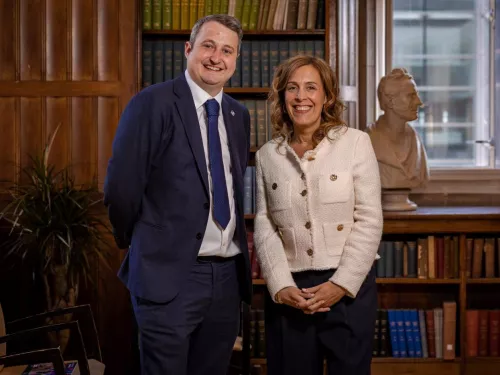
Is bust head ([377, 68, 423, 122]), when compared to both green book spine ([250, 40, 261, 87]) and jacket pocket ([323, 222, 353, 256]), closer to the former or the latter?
green book spine ([250, 40, 261, 87])

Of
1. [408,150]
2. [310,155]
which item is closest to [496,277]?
[408,150]

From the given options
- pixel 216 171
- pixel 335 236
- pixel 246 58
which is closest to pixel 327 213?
pixel 335 236

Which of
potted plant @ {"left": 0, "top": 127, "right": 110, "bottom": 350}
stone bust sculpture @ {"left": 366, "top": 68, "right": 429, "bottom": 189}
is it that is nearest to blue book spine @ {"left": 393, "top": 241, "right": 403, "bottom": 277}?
stone bust sculpture @ {"left": 366, "top": 68, "right": 429, "bottom": 189}

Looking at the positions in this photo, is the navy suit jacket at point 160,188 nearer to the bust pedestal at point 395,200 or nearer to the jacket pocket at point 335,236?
the jacket pocket at point 335,236

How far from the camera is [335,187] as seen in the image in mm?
1960

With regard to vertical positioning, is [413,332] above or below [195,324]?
below

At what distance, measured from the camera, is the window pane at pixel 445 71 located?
402 centimetres

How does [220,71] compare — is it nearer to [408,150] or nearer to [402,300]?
[408,150]

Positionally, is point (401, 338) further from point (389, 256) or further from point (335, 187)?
point (335, 187)

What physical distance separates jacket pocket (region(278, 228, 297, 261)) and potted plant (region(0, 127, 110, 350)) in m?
1.41

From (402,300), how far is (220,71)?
2332mm

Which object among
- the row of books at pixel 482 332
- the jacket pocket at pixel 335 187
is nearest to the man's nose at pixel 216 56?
the jacket pocket at pixel 335 187

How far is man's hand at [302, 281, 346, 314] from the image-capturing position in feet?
6.25

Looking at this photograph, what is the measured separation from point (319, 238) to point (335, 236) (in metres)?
0.05
